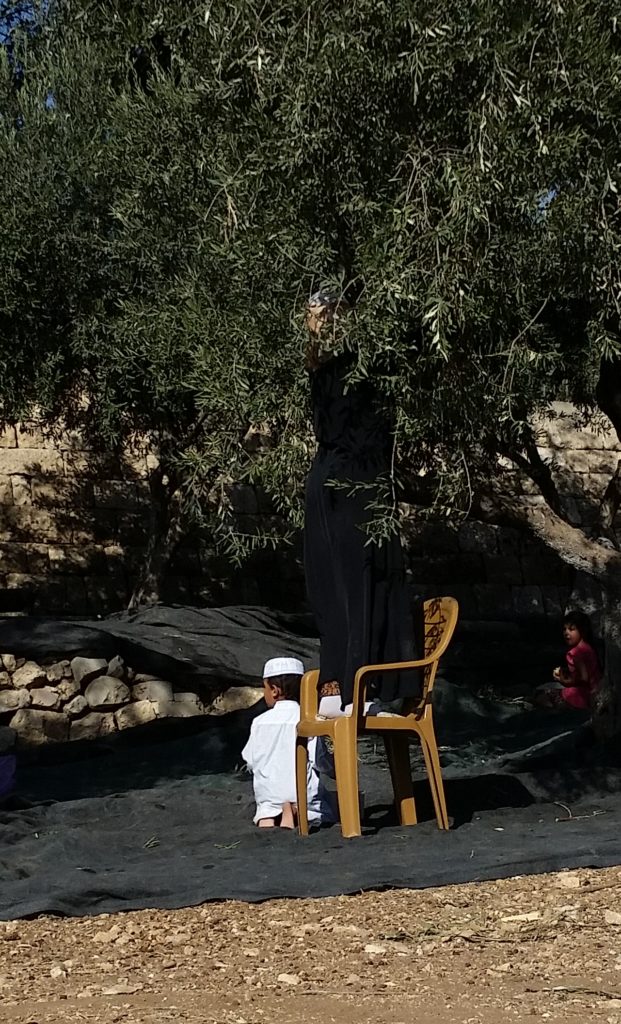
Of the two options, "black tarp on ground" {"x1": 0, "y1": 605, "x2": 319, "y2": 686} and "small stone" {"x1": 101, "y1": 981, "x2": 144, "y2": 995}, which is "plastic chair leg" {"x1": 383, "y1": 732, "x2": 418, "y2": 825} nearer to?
"small stone" {"x1": 101, "y1": 981, "x2": 144, "y2": 995}

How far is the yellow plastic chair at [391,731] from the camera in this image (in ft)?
18.5

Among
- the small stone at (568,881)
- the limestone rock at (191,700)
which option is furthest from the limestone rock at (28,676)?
the small stone at (568,881)

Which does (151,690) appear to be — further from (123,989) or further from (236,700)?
(123,989)

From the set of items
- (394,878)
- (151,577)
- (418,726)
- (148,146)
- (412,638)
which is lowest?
(394,878)

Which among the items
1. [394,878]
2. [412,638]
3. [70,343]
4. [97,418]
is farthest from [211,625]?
[394,878]

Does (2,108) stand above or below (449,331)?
above

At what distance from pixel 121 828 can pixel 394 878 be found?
2059 mm

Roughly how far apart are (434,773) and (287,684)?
3.34 ft

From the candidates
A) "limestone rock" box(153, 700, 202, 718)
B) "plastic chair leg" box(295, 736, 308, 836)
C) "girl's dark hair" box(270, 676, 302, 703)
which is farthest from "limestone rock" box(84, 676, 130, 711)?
"plastic chair leg" box(295, 736, 308, 836)

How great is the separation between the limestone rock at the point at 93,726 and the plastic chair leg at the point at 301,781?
548 centimetres

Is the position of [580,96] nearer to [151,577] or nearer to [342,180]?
[342,180]

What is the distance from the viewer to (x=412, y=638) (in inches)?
231

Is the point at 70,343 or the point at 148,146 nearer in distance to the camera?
the point at 148,146

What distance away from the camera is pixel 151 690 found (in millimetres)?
11445
